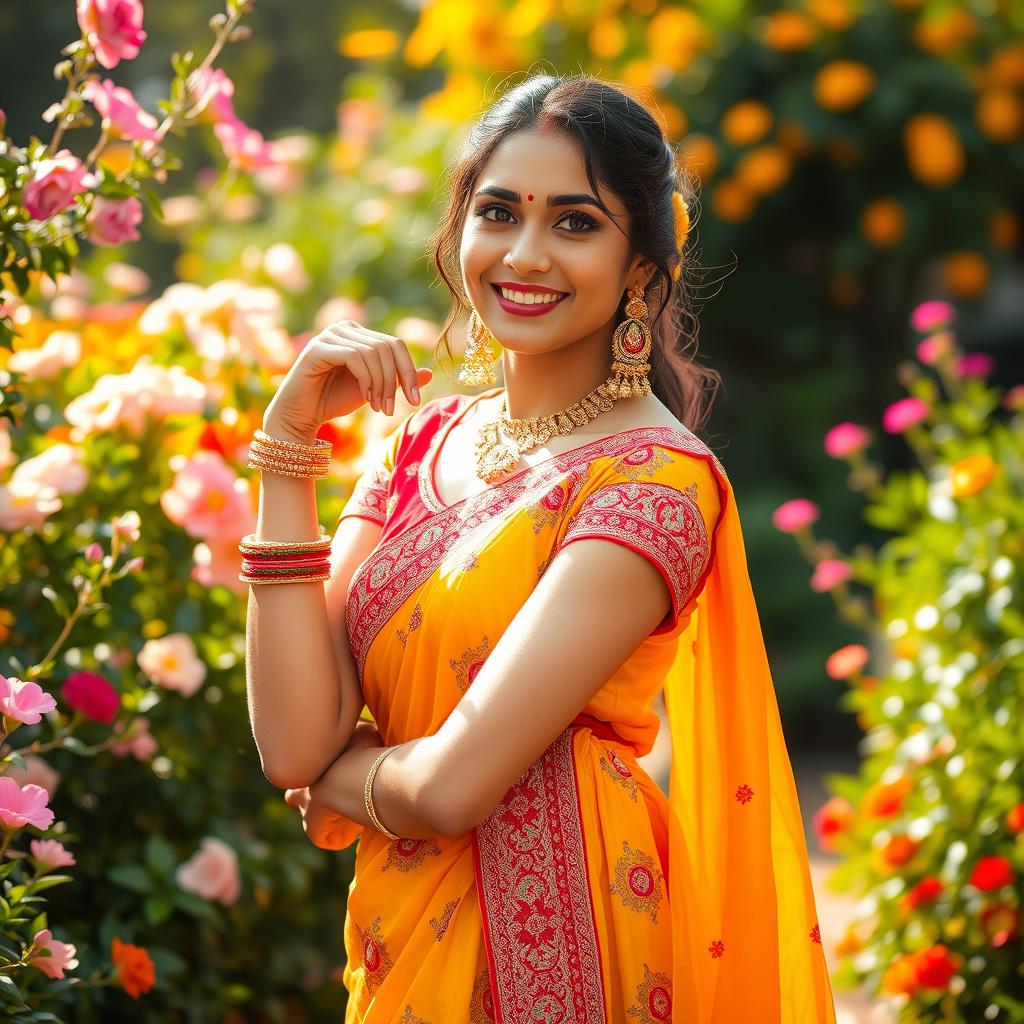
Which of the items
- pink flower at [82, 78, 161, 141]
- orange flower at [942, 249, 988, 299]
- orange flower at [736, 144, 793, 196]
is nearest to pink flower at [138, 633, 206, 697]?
pink flower at [82, 78, 161, 141]

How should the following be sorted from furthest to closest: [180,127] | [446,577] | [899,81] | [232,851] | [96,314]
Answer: [899,81] < [96,314] < [232,851] < [180,127] < [446,577]

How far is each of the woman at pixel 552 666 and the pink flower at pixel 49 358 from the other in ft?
4.08

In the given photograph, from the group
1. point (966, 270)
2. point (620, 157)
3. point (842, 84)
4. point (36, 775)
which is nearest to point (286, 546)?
point (620, 157)

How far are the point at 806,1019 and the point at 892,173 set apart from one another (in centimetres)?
442

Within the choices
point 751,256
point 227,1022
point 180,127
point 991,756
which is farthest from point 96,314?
point 751,256

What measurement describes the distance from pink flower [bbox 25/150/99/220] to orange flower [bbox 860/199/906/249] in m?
4.13

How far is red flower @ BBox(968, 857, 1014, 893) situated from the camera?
2738 millimetres

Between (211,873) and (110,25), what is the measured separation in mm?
1418

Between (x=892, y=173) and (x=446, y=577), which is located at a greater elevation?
(x=892, y=173)

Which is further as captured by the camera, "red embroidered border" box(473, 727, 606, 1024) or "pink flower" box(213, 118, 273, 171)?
"pink flower" box(213, 118, 273, 171)

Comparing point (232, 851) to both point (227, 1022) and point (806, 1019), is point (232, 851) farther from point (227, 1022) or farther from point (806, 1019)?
point (806, 1019)

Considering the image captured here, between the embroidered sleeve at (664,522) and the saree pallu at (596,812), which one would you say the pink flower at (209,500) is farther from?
the embroidered sleeve at (664,522)

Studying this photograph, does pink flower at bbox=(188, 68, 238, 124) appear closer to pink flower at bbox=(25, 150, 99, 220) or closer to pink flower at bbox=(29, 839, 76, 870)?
pink flower at bbox=(25, 150, 99, 220)

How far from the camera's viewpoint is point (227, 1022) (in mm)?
2775
